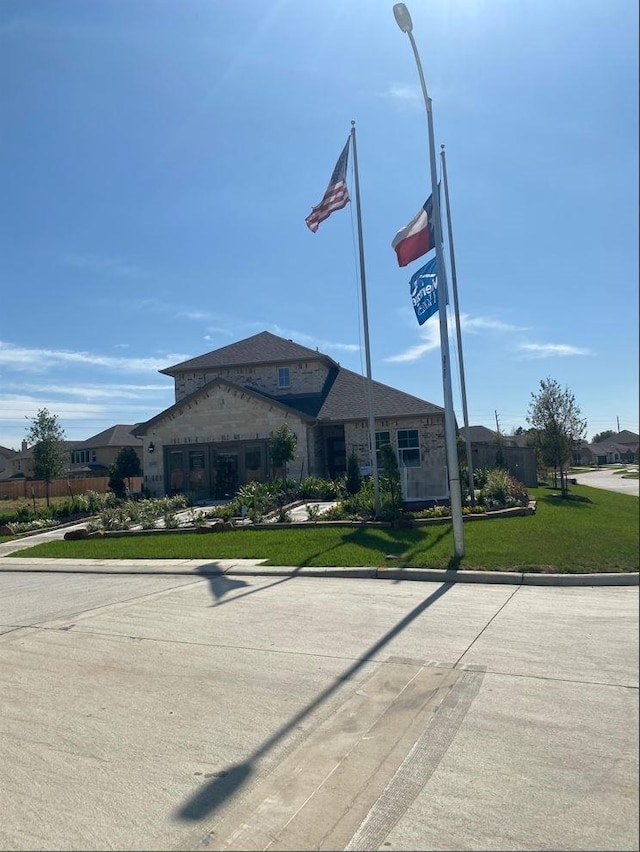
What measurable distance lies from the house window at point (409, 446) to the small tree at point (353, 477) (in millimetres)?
2711

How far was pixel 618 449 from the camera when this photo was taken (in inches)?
93.3

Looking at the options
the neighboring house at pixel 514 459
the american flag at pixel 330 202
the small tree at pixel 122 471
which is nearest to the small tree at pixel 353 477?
the neighboring house at pixel 514 459

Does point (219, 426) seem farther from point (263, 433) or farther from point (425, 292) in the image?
point (425, 292)

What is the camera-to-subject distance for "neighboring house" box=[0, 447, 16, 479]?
74.7 metres

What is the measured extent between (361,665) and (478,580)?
4420 millimetres

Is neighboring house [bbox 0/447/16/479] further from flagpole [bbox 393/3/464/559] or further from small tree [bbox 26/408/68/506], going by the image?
Answer: flagpole [bbox 393/3/464/559]

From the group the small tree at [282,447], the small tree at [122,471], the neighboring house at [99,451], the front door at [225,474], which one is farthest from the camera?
the neighboring house at [99,451]

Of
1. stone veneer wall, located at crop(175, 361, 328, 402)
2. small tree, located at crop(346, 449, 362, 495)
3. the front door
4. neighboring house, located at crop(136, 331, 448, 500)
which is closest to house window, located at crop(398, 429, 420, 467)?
neighboring house, located at crop(136, 331, 448, 500)

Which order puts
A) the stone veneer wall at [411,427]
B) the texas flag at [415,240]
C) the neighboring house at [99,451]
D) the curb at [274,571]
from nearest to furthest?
the curb at [274,571]
the texas flag at [415,240]
the stone veneer wall at [411,427]
the neighboring house at [99,451]

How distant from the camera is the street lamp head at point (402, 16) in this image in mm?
6552

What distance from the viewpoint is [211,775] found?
14.5 feet

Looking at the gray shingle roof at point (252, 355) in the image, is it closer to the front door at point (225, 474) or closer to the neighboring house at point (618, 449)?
the front door at point (225, 474)

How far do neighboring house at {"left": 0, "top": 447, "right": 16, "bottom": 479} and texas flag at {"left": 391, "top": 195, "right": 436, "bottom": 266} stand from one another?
7022 centimetres

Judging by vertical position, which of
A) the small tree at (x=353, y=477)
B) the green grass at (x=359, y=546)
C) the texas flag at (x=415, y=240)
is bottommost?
the green grass at (x=359, y=546)
